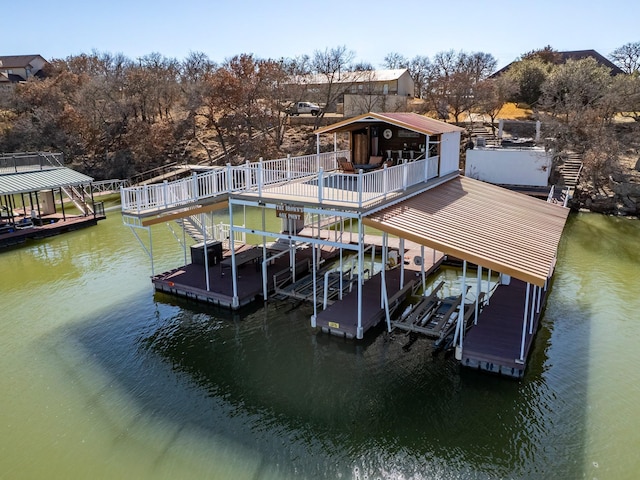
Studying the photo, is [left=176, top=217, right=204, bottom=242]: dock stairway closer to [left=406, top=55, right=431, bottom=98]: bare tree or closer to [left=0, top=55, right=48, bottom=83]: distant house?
[left=406, top=55, right=431, bottom=98]: bare tree

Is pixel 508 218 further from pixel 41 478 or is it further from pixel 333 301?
pixel 41 478

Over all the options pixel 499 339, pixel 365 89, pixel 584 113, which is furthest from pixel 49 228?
pixel 584 113

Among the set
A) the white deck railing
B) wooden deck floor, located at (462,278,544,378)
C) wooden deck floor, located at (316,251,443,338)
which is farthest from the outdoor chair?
wooden deck floor, located at (462,278,544,378)

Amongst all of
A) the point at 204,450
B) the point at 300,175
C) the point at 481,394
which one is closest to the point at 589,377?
the point at 481,394

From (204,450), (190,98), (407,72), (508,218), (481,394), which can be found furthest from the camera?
(407,72)

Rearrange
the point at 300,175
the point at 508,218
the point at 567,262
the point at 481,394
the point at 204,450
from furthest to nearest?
the point at 567,262, the point at 300,175, the point at 508,218, the point at 481,394, the point at 204,450

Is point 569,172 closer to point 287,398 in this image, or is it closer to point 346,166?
point 346,166
